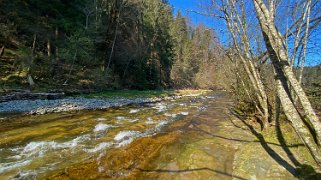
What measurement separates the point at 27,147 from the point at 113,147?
250 cm

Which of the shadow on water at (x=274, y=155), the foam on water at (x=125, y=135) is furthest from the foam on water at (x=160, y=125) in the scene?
the shadow on water at (x=274, y=155)

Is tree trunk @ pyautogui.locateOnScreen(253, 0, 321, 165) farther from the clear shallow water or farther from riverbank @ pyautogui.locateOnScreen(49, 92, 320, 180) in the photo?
the clear shallow water

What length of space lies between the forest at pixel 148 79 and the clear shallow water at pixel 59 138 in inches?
4.5

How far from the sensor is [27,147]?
24.9ft

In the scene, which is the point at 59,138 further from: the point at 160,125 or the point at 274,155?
the point at 274,155

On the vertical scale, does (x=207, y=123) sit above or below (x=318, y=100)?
below

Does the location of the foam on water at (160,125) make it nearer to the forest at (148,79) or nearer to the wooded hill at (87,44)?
the forest at (148,79)

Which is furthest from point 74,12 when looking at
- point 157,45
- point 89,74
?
point 157,45

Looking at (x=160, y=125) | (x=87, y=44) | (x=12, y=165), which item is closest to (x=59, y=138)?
(x=12, y=165)

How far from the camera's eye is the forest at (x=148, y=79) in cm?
605

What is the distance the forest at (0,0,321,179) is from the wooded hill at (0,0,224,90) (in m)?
0.13

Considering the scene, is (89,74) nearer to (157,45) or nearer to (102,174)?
(157,45)

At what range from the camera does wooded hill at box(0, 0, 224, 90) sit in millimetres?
21828

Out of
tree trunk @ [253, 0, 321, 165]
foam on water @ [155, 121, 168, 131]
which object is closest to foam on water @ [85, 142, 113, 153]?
foam on water @ [155, 121, 168, 131]
